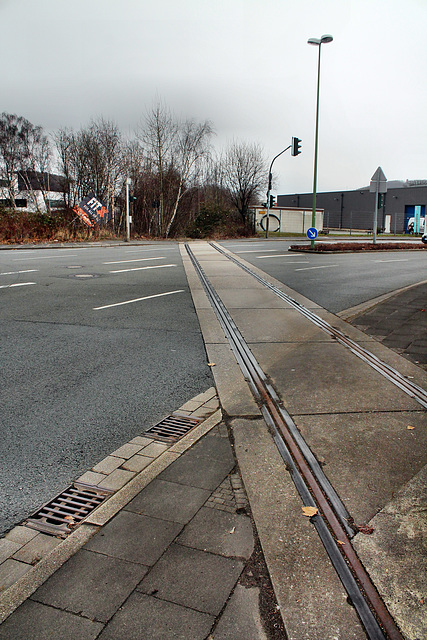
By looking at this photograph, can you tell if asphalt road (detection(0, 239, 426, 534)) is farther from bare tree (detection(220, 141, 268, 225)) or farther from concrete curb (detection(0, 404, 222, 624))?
bare tree (detection(220, 141, 268, 225))

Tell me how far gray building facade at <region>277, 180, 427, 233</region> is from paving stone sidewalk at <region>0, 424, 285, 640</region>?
7348 centimetres

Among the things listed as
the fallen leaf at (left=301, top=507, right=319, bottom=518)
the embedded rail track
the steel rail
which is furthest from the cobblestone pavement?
the fallen leaf at (left=301, top=507, right=319, bottom=518)

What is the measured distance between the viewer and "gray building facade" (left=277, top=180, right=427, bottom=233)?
250 ft

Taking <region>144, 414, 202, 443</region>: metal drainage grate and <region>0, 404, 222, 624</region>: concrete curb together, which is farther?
<region>144, 414, 202, 443</region>: metal drainage grate

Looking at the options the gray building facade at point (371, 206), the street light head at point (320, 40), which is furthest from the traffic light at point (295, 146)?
the gray building facade at point (371, 206)

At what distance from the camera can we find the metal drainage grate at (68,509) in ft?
8.80

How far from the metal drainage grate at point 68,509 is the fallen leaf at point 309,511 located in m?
1.13

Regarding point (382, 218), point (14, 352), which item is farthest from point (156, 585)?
point (382, 218)

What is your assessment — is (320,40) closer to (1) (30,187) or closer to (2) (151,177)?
(2) (151,177)

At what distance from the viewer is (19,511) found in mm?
2826

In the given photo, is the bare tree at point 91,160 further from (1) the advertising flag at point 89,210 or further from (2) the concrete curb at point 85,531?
(2) the concrete curb at point 85,531

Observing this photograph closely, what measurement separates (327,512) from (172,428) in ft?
4.94

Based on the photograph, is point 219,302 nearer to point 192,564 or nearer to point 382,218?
point 192,564

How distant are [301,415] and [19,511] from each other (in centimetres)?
225
